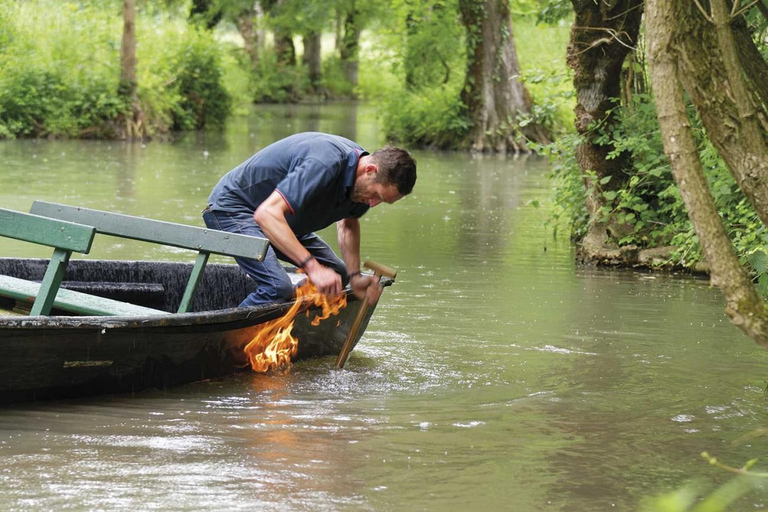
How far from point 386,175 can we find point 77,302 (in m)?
1.87

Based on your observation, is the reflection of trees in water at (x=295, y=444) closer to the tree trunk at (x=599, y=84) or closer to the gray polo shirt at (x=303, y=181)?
the gray polo shirt at (x=303, y=181)

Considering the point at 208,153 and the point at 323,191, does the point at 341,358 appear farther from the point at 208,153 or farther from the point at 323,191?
the point at 208,153

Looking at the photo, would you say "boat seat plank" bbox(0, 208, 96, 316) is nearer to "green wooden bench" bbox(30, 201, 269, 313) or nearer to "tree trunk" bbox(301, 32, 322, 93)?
"green wooden bench" bbox(30, 201, 269, 313)

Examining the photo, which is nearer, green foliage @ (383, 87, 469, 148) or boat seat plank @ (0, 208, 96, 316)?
boat seat plank @ (0, 208, 96, 316)

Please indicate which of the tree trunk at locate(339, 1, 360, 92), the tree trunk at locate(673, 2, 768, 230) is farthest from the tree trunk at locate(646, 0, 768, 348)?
the tree trunk at locate(339, 1, 360, 92)

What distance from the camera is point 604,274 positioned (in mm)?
11242

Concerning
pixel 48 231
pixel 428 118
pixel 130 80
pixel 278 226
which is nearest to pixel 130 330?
pixel 48 231

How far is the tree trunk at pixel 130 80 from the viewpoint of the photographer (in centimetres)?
2750

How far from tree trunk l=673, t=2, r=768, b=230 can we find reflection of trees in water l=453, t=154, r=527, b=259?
706 centimetres

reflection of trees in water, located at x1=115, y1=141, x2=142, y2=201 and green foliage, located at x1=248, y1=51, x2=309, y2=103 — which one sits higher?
green foliage, located at x1=248, y1=51, x2=309, y2=103

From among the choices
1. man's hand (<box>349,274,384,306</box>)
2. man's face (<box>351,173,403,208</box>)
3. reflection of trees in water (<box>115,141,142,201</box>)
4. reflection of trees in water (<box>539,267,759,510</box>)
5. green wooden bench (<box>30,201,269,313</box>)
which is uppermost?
man's face (<box>351,173,403,208</box>)

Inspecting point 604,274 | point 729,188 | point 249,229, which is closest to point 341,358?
point 249,229

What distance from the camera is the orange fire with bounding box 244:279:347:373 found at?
691cm

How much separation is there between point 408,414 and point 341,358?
1088 millimetres
